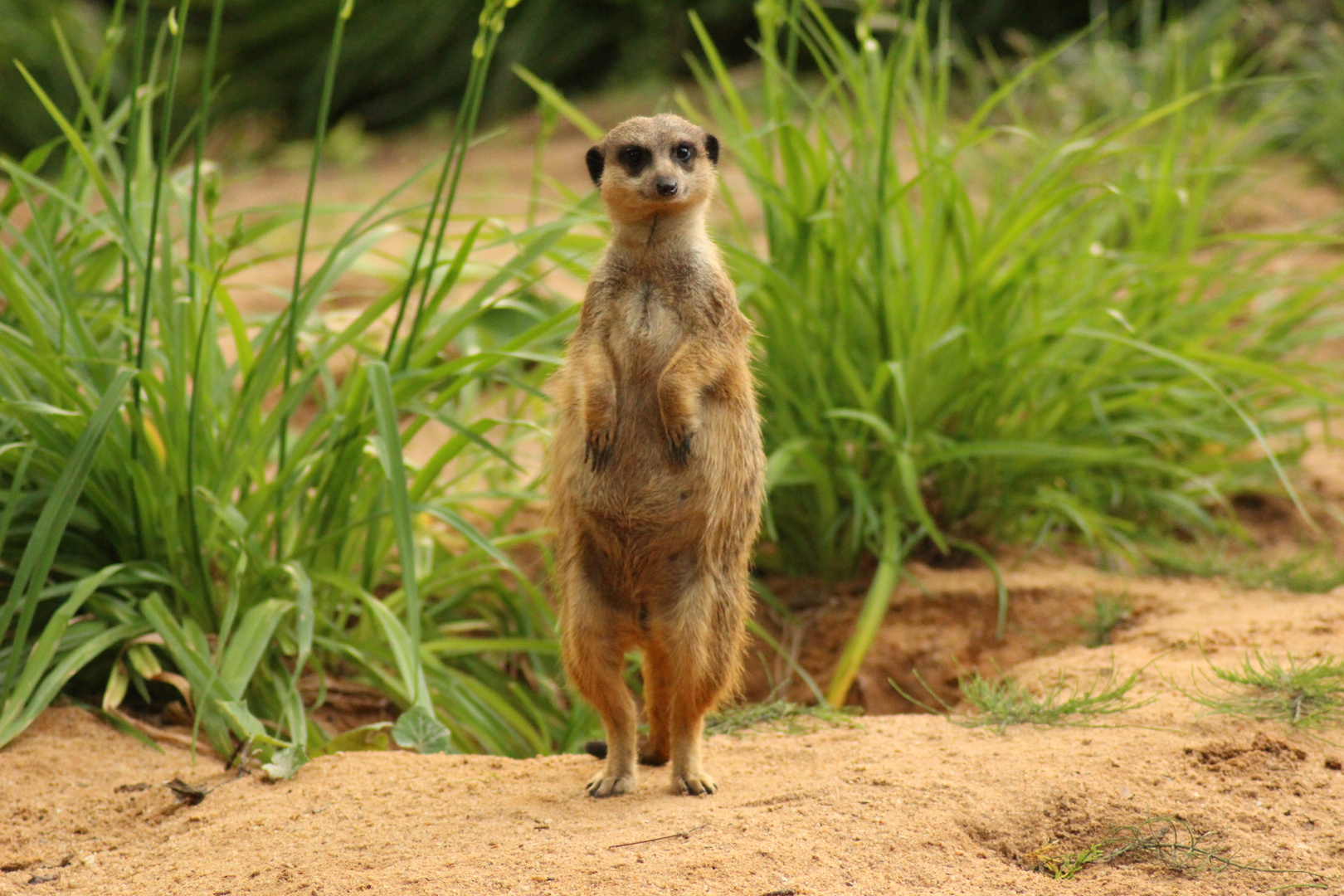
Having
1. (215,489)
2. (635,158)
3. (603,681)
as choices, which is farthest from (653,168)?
(215,489)

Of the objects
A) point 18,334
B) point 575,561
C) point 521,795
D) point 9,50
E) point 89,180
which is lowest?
point 521,795

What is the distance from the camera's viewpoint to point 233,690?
244 centimetres

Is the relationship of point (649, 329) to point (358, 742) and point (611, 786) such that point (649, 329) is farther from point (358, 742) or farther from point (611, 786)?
point (358, 742)

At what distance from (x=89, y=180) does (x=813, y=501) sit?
79.8 inches

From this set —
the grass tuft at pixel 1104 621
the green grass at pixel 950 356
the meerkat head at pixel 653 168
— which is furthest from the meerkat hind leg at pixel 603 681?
the grass tuft at pixel 1104 621

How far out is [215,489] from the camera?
274 cm

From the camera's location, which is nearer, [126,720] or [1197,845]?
[1197,845]

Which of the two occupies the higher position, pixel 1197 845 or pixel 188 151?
pixel 188 151

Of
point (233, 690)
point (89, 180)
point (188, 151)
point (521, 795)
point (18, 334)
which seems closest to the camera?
point (521, 795)

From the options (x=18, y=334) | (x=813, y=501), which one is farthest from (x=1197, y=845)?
(x=18, y=334)

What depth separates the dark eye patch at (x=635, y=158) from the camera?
228 centimetres

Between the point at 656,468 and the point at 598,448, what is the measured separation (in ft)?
0.35

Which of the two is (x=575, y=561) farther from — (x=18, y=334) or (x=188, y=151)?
(x=188, y=151)

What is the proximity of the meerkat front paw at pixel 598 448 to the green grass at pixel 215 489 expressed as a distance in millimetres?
347
